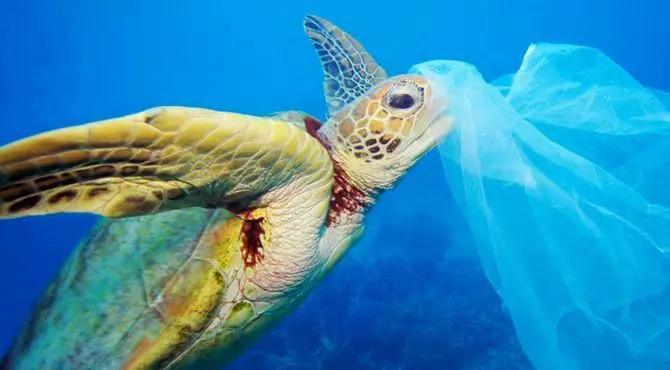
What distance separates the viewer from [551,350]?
1.92 metres

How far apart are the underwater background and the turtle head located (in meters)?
3.99

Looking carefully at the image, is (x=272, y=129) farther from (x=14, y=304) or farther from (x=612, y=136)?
(x=14, y=304)

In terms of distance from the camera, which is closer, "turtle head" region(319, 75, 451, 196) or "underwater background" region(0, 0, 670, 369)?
"turtle head" region(319, 75, 451, 196)

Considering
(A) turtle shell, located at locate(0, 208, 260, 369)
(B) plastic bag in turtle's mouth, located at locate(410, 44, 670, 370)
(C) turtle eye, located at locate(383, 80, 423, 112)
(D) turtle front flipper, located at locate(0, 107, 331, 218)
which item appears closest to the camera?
(D) turtle front flipper, located at locate(0, 107, 331, 218)

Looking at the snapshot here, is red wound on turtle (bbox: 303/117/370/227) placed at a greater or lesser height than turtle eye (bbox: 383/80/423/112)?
lesser

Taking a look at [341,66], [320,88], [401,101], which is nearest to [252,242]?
[401,101]

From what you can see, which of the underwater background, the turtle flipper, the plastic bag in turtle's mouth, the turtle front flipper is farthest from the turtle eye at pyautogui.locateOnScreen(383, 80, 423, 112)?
the underwater background

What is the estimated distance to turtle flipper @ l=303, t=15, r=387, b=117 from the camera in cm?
341

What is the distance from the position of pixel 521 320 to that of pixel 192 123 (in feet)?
5.53

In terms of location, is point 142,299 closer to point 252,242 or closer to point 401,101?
point 252,242

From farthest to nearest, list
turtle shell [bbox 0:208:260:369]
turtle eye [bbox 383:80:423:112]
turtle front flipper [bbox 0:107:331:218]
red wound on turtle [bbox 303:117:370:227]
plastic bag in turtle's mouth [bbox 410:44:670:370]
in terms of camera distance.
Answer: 1. red wound on turtle [bbox 303:117:370:227]
2. turtle eye [bbox 383:80:423:112]
3. plastic bag in turtle's mouth [bbox 410:44:670:370]
4. turtle shell [bbox 0:208:260:369]
5. turtle front flipper [bbox 0:107:331:218]

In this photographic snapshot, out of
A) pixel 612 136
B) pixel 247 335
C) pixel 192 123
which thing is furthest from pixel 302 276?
pixel 612 136

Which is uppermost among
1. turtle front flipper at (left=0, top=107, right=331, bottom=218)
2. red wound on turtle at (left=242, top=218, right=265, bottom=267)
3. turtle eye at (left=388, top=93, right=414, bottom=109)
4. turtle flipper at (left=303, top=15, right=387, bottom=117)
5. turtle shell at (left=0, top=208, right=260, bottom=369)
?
turtle flipper at (left=303, top=15, right=387, bottom=117)

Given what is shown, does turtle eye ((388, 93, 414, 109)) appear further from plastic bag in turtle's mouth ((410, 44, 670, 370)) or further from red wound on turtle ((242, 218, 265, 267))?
red wound on turtle ((242, 218, 265, 267))
